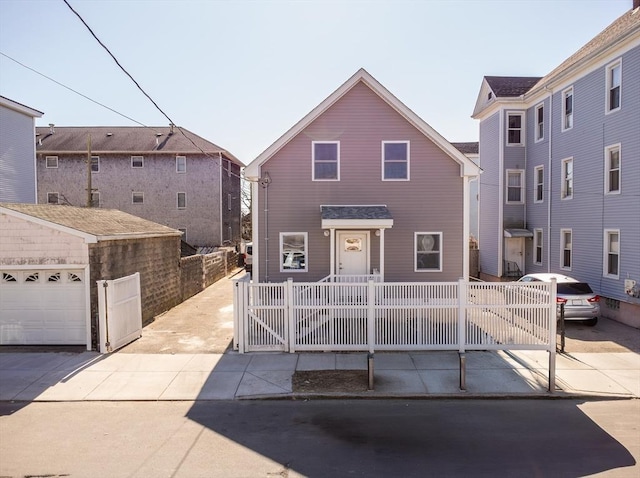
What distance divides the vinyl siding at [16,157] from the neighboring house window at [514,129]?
78.0ft

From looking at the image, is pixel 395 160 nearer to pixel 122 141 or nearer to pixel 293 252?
pixel 293 252

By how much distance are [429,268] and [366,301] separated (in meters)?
5.11

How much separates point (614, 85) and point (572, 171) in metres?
3.92

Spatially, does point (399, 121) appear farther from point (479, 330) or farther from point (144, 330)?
point (144, 330)

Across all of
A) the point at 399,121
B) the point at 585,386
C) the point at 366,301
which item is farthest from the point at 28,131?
the point at 585,386

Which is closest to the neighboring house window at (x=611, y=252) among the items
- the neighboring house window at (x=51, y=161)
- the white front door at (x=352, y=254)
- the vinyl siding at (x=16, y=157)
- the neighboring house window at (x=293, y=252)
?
the white front door at (x=352, y=254)

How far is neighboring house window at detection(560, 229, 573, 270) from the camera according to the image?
19594 millimetres

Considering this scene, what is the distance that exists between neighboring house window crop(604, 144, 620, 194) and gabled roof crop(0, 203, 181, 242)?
16541mm

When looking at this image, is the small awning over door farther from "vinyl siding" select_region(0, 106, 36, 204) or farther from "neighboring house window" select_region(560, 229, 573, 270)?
"vinyl siding" select_region(0, 106, 36, 204)

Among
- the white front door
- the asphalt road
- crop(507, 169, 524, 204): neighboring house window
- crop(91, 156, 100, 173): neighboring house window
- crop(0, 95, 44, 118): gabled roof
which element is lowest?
the asphalt road

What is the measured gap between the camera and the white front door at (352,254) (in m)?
15.4

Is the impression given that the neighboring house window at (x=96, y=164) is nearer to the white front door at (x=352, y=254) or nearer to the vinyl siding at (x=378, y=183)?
the vinyl siding at (x=378, y=183)

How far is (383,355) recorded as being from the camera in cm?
1127

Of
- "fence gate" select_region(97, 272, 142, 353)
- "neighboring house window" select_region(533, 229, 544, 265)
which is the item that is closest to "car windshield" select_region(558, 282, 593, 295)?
"neighboring house window" select_region(533, 229, 544, 265)
